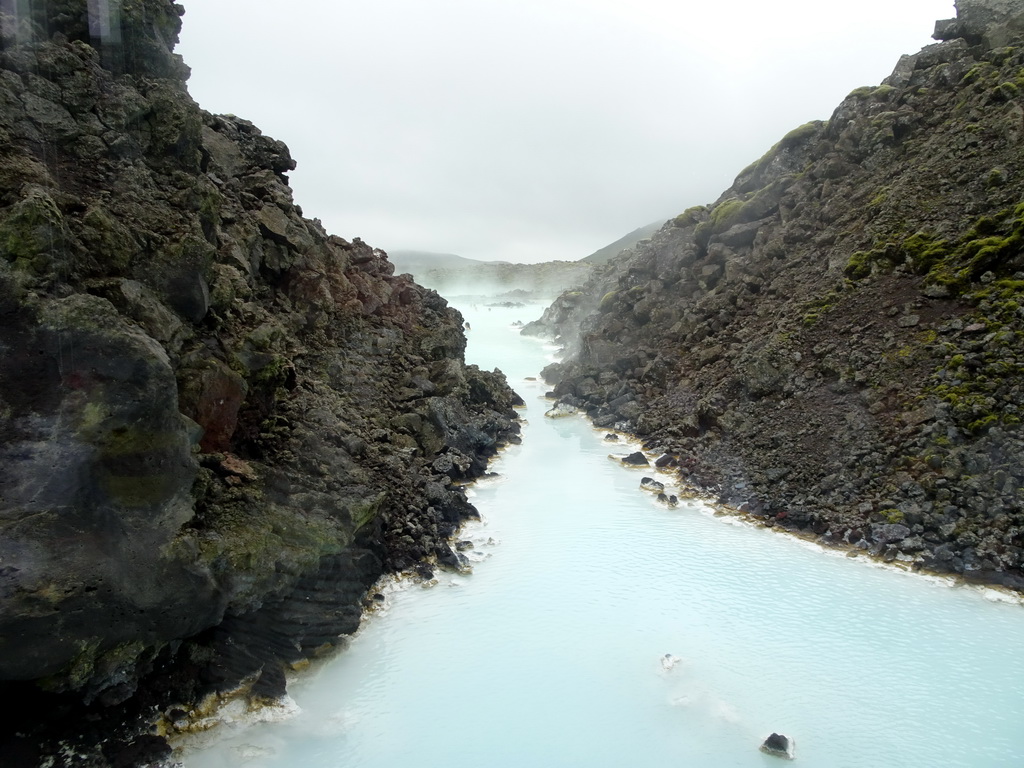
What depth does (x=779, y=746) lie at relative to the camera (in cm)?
930

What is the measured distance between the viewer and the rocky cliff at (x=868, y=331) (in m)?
16.2

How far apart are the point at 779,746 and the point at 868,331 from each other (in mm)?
16591

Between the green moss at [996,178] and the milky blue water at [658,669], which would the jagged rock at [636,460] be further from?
the green moss at [996,178]

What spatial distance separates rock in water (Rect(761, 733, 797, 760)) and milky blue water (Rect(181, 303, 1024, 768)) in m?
0.16

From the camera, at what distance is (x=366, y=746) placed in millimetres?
9547

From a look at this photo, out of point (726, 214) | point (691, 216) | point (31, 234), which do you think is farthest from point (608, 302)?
point (31, 234)

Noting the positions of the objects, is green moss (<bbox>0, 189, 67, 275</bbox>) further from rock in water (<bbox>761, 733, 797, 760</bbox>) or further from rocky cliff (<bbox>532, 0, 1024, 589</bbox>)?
rocky cliff (<bbox>532, 0, 1024, 589</bbox>)

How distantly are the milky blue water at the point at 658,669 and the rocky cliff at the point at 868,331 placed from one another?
2459mm

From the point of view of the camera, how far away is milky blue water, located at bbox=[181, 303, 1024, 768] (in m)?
9.44

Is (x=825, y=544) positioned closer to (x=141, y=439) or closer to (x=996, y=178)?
(x=996, y=178)

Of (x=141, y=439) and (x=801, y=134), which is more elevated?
(x=801, y=134)

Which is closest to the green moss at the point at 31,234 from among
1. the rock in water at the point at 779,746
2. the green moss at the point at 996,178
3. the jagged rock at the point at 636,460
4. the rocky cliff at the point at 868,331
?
the rock in water at the point at 779,746

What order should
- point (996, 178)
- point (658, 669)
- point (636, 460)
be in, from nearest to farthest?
point (658, 669)
point (996, 178)
point (636, 460)

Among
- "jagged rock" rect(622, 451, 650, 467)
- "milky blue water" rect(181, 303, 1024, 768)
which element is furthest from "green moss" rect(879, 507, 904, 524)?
"jagged rock" rect(622, 451, 650, 467)
